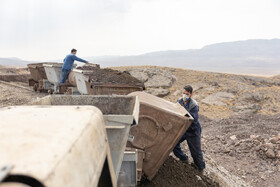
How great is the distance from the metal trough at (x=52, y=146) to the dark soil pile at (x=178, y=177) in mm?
2080

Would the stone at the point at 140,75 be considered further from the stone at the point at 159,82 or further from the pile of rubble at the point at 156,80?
the stone at the point at 159,82

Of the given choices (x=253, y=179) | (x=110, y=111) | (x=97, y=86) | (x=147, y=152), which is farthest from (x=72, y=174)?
(x=253, y=179)

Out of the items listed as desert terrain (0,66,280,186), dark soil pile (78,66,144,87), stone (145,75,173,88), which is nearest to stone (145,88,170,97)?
desert terrain (0,66,280,186)

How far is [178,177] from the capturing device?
159 inches

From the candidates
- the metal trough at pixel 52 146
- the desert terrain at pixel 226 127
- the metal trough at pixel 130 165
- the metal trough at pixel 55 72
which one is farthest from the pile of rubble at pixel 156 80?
the metal trough at pixel 52 146

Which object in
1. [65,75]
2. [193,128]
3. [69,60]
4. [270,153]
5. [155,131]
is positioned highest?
[69,60]

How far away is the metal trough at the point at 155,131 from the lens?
346cm

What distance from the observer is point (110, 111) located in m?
3.12

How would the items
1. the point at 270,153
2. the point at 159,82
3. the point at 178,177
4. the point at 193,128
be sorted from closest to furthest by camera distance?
the point at 178,177, the point at 193,128, the point at 270,153, the point at 159,82

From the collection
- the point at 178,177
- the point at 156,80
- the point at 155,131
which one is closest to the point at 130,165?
the point at 155,131

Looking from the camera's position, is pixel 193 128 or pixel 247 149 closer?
pixel 193 128

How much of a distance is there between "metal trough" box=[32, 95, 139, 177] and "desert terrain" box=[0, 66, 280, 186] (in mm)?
1388

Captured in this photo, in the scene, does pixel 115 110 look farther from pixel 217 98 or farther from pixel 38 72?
pixel 217 98

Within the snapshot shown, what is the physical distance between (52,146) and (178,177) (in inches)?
125
